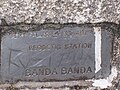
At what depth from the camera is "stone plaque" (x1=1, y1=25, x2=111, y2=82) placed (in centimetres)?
113

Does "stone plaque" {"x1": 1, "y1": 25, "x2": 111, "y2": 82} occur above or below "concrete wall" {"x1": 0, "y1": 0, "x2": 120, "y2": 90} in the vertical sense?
below

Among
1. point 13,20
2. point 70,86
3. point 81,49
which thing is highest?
point 13,20

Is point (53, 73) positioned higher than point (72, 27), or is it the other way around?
point (72, 27)

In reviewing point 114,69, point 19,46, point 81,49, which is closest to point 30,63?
point 19,46

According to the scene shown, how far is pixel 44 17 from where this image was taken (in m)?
1.12

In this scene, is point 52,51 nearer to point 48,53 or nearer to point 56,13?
point 48,53

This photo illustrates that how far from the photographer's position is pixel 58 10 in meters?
1.12

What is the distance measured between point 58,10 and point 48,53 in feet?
0.52

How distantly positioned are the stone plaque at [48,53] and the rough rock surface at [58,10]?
32 millimetres

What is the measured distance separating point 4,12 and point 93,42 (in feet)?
1.10

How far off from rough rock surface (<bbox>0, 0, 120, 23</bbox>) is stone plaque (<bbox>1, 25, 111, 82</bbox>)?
32mm

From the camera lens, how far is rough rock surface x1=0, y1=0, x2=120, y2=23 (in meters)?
1.11

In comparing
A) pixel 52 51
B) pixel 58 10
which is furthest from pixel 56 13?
pixel 52 51

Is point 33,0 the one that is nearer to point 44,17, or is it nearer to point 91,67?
point 44,17
